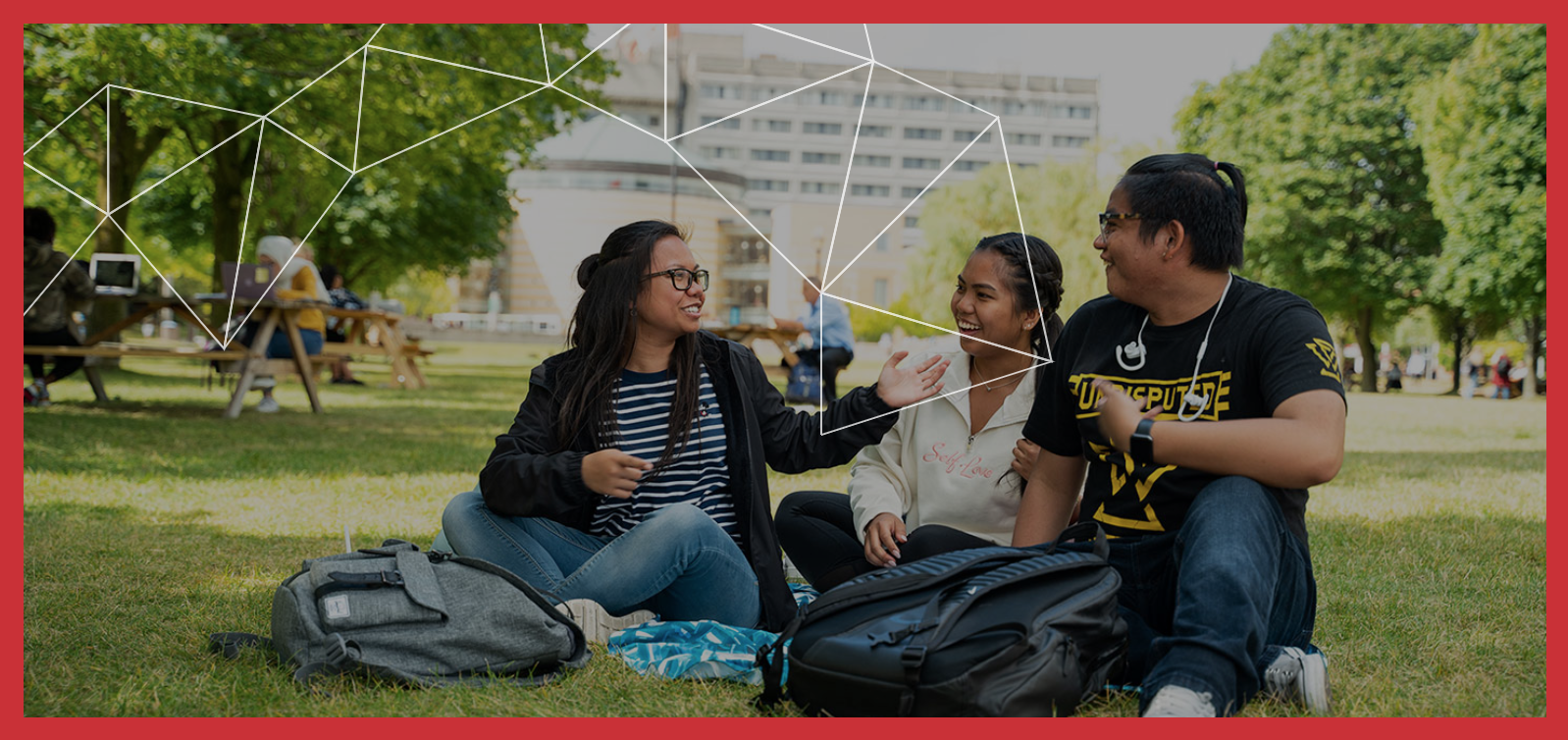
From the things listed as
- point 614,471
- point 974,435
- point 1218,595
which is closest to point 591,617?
point 614,471

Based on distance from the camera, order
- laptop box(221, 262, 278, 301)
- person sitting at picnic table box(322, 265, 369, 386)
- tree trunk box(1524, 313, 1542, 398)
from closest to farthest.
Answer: laptop box(221, 262, 278, 301)
person sitting at picnic table box(322, 265, 369, 386)
tree trunk box(1524, 313, 1542, 398)

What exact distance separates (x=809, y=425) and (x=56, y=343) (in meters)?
9.05

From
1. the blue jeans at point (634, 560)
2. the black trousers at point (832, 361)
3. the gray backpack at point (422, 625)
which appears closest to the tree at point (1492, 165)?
the black trousers at point (832, 361)

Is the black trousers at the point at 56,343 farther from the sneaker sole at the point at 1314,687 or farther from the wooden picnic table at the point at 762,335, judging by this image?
the sneaker sole at the point at 1314,687

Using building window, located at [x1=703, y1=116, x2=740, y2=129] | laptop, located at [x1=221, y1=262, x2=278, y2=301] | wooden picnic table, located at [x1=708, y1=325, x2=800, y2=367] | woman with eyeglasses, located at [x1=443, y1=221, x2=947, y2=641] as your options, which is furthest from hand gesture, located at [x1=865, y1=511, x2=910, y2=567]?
wooden picnic table, located at [x1=708, y1=325, x2=800, y2=367]

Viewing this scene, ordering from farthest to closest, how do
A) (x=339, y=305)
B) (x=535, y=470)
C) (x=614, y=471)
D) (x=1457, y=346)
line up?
(x=1457, y=346), (x=339, y=305), (x=535, y=470), (x=614, y=471)

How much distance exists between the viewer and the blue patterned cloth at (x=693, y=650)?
281 cm

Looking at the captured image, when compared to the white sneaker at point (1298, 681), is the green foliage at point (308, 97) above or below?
above

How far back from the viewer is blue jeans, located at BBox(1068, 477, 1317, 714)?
7.66 ft

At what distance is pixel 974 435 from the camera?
3.40 metres

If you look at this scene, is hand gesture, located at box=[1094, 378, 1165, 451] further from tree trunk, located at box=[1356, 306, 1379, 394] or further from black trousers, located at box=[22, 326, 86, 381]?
tree trunk, located at box=[1356, 306, 1379, 394]

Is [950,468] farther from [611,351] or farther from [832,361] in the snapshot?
[832,361]

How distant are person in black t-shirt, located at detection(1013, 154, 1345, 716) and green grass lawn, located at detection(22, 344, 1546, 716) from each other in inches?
9.1

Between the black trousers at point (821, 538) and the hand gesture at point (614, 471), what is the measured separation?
2.57 ft
